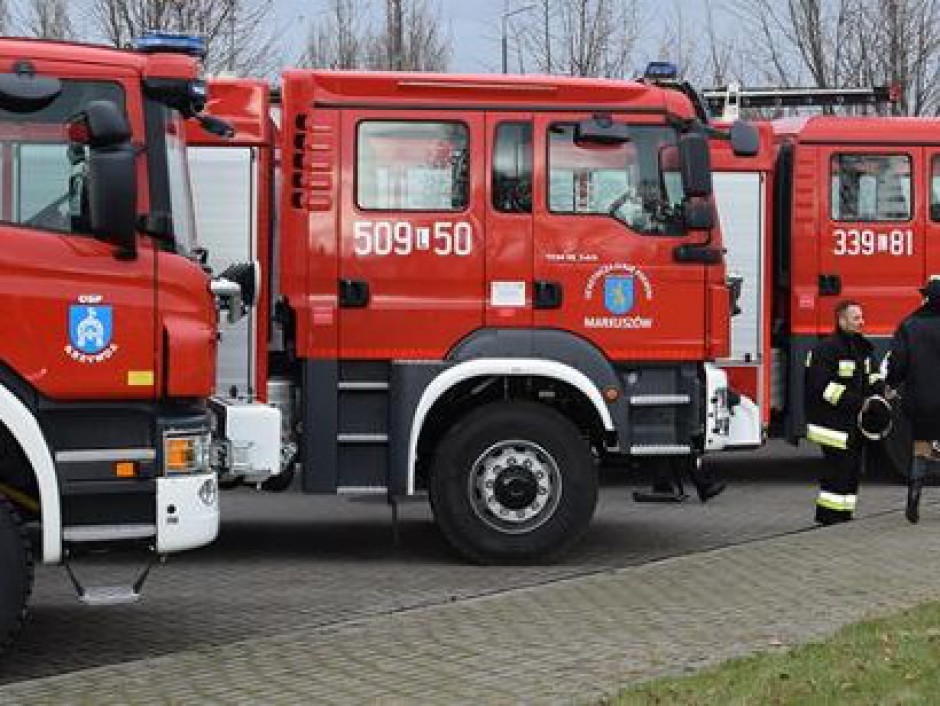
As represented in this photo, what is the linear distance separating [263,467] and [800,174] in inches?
272

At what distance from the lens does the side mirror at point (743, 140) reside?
9.36 metres

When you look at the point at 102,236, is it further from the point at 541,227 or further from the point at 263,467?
the point at 541,227

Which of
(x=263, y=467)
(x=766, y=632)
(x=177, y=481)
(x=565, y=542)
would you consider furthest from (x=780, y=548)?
(x=177, y=481)

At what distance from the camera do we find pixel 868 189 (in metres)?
13.4

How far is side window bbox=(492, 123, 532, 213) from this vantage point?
9.55 meters

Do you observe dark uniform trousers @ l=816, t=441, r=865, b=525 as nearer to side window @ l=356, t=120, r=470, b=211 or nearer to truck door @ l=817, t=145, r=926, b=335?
truck door @ l=817, t=145, r=926, b=335

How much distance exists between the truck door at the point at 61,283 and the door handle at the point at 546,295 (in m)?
3.20

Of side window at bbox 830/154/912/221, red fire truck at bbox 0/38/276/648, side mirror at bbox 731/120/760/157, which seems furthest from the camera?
side window at bbox 830/154/912/221

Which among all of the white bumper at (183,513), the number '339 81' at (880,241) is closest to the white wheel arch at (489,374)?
the white bumper at (183,513)

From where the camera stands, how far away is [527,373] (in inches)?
369

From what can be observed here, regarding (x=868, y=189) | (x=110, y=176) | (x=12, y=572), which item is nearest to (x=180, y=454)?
(x=12, y=572)

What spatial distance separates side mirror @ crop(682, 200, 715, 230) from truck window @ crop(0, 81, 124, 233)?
4.15m

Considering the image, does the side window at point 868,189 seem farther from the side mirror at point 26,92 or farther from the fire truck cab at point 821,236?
the side mirror at point 26,92

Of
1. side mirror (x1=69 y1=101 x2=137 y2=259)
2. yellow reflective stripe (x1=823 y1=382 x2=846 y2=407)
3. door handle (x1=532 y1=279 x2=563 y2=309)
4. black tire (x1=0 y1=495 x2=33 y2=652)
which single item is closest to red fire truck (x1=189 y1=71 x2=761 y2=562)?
door handle (x1=532 y1=279 x2=563 y2=309)
